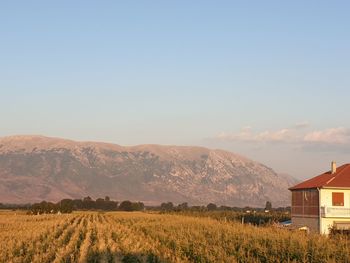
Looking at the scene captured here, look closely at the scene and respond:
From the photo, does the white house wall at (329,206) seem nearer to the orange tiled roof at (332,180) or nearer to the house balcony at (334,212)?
the house balcony at (334,212)

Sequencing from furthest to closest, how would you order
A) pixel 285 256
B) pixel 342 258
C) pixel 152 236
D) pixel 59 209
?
pixel 59 209 → pixel 152 236 → pixel 285 256 → pixel 342 258

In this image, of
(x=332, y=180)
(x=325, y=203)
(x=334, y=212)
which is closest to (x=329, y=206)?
(x=325, y=203)

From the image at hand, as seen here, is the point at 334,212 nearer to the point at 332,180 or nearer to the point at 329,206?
the point at 329,206

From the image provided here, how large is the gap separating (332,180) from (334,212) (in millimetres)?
3741

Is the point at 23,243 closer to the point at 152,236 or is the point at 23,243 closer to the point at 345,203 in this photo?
the point at 152,236

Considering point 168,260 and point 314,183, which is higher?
point 314,183

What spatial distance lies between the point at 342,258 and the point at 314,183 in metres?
36.5

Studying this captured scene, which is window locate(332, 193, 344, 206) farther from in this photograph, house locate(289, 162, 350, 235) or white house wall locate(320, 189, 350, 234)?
white house wall locate(320, 189, 350, 234)

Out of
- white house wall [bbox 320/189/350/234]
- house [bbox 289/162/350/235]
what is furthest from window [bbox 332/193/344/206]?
white house wall [bbox 320/189/350/234]

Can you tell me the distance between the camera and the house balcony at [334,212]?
5184cm

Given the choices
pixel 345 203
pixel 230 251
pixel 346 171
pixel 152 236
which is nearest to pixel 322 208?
pixel 345 203

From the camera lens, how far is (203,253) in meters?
25.1

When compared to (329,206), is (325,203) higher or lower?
higher

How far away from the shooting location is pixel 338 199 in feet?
175
